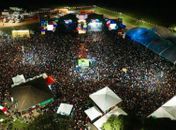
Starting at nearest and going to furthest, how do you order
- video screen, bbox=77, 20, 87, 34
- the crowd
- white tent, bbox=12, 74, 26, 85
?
the crowd < white tent, bbox=12, 74, 26, 85 < video screen, bbox=77, 20, 87, 34

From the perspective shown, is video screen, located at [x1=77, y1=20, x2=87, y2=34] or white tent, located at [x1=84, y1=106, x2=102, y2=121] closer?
white tent, located at [x1=84, y1=106, x2=102, y2=121]

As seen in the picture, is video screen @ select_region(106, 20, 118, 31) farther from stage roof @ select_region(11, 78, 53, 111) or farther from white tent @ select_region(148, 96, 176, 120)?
white tent @ select_region(148, 96, 176, 120)

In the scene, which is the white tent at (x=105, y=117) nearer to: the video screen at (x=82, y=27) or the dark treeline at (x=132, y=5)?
the video screen at (x=82, y=27)

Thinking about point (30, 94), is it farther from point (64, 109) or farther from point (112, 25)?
point (112, 25)

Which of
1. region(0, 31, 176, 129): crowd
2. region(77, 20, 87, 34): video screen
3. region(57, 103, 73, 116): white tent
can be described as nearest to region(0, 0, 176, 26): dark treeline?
region(77, 20, 87, 34): video screen

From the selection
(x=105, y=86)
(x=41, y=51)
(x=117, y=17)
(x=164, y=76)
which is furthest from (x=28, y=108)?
(x=117, y=17)

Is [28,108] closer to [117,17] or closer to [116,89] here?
[116,89]

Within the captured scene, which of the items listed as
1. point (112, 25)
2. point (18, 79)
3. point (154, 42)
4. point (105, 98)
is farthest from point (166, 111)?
point (112, 25)

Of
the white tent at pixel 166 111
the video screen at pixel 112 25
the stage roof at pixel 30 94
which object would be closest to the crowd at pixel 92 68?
the video screen at pixel 112 25
